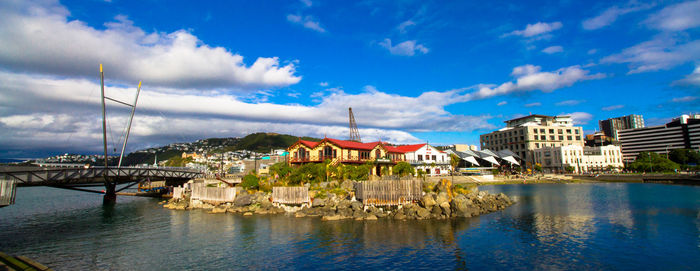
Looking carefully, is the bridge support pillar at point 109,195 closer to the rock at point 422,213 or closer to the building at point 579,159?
the rock at point 422,213

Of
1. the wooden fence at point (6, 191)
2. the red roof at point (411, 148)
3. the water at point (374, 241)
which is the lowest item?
the water at point (374, 241)

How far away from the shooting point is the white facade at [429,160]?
89956 millimetres

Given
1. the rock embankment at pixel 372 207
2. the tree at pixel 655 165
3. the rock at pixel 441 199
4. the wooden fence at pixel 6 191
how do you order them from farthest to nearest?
1. the tree at pixel 655 165
2. the rock at pixel 441 199
3. the rock embankment at pixel 372 207
4. the wooden fence at pixel 6 191

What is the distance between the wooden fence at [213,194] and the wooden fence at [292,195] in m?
9.05

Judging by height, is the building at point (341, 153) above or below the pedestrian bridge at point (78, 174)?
above

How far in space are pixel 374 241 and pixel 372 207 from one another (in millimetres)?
13068

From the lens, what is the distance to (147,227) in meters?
39.6

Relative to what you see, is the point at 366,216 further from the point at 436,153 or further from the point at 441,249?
the point at 436,153

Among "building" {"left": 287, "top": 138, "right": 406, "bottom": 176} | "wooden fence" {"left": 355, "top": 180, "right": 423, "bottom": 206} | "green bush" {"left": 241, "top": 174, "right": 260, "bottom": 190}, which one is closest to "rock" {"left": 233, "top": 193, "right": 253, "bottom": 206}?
"green bush" {"left": 241, "top": 174, "right": 260, "bottom": 190}

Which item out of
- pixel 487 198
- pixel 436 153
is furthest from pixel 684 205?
pixel 436 153

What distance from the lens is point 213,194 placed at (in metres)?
54.2

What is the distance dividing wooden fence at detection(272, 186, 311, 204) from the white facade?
4662 cm

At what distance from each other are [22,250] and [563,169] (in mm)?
164662

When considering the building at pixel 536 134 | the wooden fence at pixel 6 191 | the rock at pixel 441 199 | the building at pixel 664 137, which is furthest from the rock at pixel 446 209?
the building at pixel 664 137
